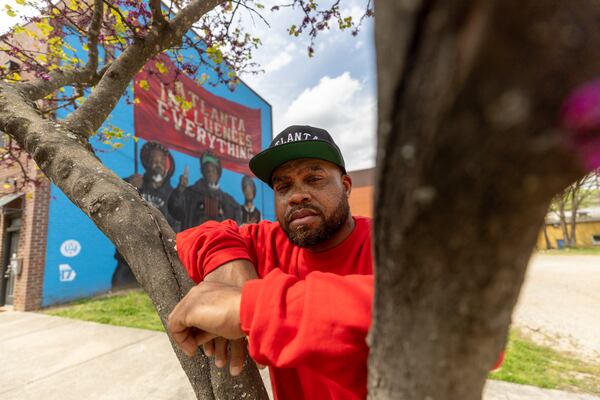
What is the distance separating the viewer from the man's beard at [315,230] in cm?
174

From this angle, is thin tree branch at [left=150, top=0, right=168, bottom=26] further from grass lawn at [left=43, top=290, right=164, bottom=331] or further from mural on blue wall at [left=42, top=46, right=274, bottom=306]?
grass lawn at [left=43, top=290, right=164, bottom=331]

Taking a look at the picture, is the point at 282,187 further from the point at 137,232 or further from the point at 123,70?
the point at 123,70

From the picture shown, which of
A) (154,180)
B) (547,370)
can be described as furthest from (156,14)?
(154,180)

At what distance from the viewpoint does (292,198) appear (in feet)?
5.86

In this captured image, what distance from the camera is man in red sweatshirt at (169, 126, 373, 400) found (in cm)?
72

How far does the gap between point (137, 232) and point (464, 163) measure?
128 cm

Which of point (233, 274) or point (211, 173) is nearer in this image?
point (233, 274)

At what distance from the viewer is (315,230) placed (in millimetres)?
1732

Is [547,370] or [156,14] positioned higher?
[156,14]

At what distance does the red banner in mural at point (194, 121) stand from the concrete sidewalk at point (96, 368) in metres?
6.21

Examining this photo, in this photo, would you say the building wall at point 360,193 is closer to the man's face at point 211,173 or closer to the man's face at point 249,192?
the man's face at point 249,192

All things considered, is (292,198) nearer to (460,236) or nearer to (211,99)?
(460,236)

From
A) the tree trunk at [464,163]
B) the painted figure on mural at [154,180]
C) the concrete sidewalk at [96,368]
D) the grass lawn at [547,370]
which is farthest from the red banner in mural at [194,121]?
the tree trunk at [464,163]

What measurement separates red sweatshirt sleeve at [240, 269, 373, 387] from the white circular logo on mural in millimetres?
9659
